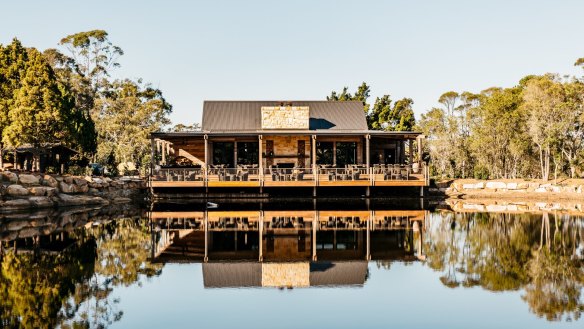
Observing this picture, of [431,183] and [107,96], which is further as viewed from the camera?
[107,96]

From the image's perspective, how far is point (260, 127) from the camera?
30.9 meters

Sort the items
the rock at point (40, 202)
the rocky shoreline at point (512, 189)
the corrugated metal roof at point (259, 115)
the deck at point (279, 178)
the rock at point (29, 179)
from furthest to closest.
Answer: the corrugated metal roof at point (259, 115)
the rocky shoreline at point (512, 189)
the deck at point (279, 178)
the rock at point (29, 179)
the rock at point (40, 202)

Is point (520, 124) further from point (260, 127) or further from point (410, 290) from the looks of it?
point (410, 290)

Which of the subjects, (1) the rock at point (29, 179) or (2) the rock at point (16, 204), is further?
(1) the rock at point (29, 179)

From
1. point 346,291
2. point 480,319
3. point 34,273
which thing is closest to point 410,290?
point 346,291

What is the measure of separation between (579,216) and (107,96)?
47.4 m

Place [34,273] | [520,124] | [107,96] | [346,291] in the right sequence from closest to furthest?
[346,291]
[34,273]
[520,124]
[107,96]

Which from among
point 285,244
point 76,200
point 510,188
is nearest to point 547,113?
point 510,188

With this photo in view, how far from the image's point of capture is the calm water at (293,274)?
6.44 metres

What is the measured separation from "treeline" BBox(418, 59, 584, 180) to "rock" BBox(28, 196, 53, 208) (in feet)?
82.4

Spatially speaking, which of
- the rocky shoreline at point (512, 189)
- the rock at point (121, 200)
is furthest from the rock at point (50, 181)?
the rocky shoreline at point (512, 189)

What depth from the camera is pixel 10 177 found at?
68.7ft

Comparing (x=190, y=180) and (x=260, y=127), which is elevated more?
(x=260, y=127)

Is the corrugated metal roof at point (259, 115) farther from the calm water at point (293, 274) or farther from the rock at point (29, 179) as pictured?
the calm water at point (293, 274)
